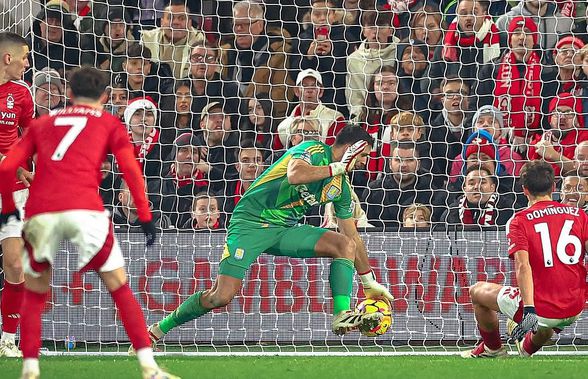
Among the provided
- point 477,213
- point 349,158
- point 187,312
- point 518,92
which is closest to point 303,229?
point 349,158

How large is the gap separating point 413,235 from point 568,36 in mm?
3294

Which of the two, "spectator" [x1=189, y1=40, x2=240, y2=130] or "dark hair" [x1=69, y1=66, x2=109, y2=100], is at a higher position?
"spectator" [x1=189, y1=40, x2=240, y2=130]

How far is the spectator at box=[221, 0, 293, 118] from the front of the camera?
11.3m

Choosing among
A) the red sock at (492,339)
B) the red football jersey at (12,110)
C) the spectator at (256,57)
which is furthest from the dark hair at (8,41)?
the red sock at (492,339)

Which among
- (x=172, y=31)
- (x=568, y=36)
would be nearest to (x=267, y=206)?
(x=172, y=31)

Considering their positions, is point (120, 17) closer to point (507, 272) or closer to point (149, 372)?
point (507, 272)

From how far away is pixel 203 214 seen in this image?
1025 centimetres

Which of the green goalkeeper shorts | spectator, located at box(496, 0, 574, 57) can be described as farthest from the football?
spectator, located at box(496, 0, 574, 57)

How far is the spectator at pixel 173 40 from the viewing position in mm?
11188

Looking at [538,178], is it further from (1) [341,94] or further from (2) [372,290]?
(1) [341,94]

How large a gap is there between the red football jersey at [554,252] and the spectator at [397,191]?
281 centimetres

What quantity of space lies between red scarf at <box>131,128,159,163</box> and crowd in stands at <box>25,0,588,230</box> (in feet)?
0.06

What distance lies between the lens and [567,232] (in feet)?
25.1

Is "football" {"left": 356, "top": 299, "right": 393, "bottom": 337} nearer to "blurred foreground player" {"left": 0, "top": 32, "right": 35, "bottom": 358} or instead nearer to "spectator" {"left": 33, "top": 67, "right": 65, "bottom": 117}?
"blurred foreground player" {"left": 0, "top": 32, "right": 35, "bottom": 358}
